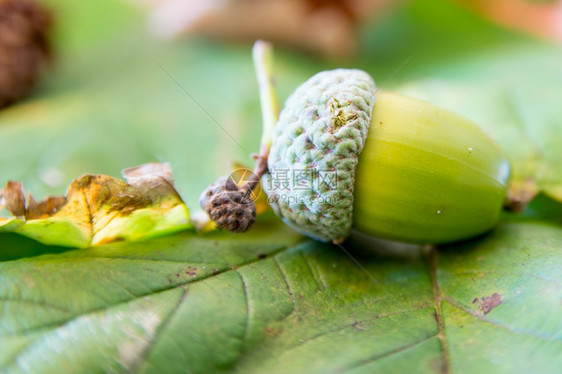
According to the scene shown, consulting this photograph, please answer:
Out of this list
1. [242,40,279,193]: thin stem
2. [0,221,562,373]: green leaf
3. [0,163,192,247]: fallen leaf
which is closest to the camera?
[0,221,562,373]: green leaf

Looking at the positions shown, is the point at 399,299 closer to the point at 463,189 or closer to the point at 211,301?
the point at 463,189

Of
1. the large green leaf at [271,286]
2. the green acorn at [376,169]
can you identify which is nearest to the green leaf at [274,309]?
the large green leaf at [271,286]

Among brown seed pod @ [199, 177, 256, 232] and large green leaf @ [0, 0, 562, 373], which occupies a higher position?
brown seed pod @ [199, 177, 256, 232]

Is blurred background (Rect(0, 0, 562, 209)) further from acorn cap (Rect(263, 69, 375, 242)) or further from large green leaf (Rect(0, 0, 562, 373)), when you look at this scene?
acorn cap (Rect(263, 69, 375, 242))

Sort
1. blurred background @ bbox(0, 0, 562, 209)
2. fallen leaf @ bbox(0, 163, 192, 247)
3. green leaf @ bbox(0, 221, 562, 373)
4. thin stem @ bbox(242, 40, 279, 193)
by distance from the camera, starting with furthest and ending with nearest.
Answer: blurred background @ bbox(0, 0, 562, 209) < thin stem @ bbox(242, 40, 279, 193) < fallen leaf @ bbox(0, 163, 192, 247) < green leaf @ bbox(0, 221, 562, 373)

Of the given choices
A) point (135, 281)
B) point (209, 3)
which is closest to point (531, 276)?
point (135, 281)

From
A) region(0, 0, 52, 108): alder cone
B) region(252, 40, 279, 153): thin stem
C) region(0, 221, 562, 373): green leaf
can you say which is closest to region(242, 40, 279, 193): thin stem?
region(252, 40, 279, 153): thin stem

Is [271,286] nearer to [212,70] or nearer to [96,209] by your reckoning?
[96,209]

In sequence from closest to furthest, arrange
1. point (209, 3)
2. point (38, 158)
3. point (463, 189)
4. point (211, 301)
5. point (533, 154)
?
1. point (211, 301)
2. point (463, 189)
3. point (533, 154)
4. point (38, 158)
5. point (209, 3)
